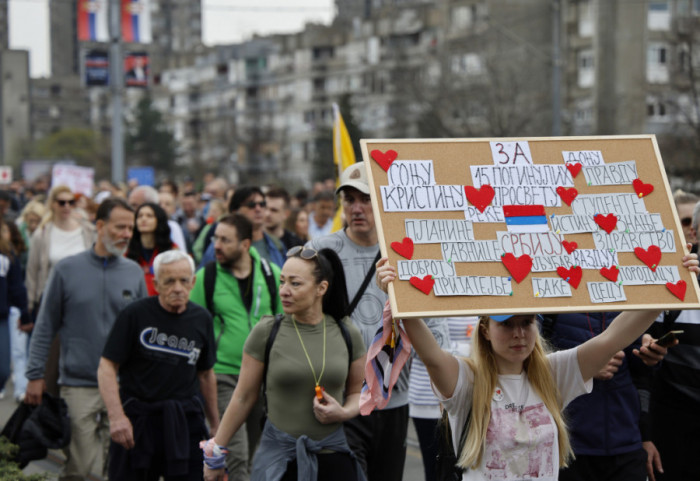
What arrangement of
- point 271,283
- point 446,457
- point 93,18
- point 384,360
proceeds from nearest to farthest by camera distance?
point 384,360 → point 446,457 → point 271,283 → point 93,18

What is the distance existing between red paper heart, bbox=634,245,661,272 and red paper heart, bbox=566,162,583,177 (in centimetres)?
36

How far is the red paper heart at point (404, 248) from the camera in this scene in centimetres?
381

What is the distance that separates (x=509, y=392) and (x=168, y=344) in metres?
2.60

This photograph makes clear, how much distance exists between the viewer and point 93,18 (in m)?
28.0

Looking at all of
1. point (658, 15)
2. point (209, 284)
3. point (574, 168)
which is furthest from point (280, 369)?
point (658, 15)

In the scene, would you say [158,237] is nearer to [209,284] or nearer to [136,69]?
[209,284]

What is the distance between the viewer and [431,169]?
4070 mm

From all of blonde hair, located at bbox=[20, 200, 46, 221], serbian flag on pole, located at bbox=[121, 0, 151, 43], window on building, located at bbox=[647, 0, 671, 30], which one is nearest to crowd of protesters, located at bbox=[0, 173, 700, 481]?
blonde hair, located at bbox=[20, 200, 46, 221]

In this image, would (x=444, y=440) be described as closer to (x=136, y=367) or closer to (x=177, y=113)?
(x=136, y=367)

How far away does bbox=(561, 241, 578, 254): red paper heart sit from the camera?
158 inches

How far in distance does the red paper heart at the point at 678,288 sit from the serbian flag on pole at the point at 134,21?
25.0m

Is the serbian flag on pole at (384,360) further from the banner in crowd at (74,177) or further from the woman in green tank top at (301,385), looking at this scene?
the banner in crowd at (74,177)

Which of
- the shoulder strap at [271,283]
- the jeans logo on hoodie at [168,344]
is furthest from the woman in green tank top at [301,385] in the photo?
the shoulder strap at [271,283]

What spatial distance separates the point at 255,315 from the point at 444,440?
9.93 feet
